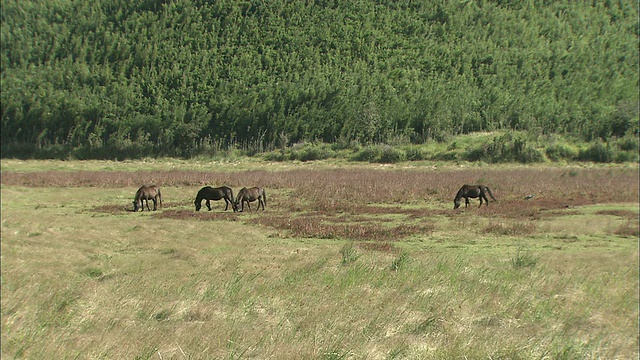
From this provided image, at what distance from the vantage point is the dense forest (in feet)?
188

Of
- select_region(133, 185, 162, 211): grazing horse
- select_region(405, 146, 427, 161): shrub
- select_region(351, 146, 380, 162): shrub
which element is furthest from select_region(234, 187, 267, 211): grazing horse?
select_region(405, 146, 427, 161): shrub

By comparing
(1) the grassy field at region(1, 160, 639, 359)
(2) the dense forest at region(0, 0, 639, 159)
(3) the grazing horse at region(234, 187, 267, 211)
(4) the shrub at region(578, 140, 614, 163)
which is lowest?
(1) the grassy field at region(1, 160, 639, 359)

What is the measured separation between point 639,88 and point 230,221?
6688 cm

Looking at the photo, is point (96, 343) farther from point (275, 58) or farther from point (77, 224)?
point (275, 58)

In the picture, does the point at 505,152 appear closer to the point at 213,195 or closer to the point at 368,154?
the point at 368,154

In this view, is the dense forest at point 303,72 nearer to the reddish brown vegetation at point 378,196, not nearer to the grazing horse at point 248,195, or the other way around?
the reddish brown vegetation at point 378,196

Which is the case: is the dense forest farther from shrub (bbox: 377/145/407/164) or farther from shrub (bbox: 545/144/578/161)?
shrub (bbox: 545/144/578/161)

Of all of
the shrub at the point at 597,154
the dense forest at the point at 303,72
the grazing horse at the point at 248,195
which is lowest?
the grazing horse at the point at 248,195

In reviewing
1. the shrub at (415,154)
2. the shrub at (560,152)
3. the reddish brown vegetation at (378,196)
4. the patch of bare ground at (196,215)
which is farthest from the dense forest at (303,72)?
the patch of bare ground at (196,215)

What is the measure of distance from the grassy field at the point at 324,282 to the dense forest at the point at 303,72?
3377 centimetres

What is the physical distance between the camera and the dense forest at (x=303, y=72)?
57.4m

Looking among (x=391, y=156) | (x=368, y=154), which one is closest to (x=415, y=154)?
(x=391, y=156)

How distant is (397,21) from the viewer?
76.0 m

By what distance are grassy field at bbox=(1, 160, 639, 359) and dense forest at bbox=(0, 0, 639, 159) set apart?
33772 mm
